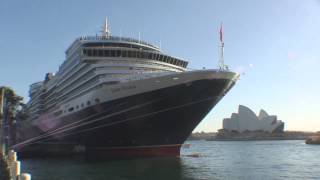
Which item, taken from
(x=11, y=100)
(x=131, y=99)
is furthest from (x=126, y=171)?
(x=11, y=100)

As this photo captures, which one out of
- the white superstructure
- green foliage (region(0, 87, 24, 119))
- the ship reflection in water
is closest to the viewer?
the ship reflection in water

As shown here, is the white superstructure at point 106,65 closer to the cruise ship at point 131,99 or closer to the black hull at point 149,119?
the cruise ship at point 131,99

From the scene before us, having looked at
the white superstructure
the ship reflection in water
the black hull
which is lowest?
the ship reflection in water

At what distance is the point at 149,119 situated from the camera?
37094 mm

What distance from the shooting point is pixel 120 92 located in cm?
3681

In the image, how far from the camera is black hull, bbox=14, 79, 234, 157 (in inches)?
1426

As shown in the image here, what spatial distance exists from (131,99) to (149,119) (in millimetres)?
2548

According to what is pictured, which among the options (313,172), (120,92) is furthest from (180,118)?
(313,172)

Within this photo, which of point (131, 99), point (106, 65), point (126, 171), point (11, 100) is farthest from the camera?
point (11, 100)

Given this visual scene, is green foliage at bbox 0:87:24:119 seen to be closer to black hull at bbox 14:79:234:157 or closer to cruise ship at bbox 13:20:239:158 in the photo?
cruise ship at bbox 13:20:239:158

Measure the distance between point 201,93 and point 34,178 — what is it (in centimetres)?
1636

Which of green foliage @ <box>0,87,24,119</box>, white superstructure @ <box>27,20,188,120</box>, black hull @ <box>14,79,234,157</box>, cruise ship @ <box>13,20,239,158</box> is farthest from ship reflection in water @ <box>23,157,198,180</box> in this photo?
green foliage @ <box>0,87,24,119</box>

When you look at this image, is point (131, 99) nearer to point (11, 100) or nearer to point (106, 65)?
point (106, 65)

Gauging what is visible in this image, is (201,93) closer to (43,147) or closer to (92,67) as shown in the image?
(92,67)
